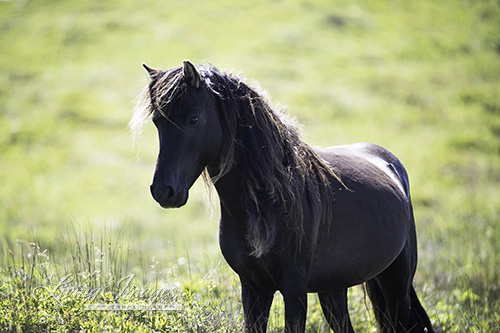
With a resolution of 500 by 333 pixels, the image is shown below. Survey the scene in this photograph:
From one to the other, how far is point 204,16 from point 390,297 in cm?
2793

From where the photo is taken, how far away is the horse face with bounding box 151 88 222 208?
10.5 feet

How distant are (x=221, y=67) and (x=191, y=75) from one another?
52.8 ft

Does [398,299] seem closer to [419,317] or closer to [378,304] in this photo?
[378,304]

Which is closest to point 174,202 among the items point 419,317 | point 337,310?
point 337,310

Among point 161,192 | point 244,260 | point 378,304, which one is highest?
point 161,192

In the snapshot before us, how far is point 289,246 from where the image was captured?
3637mm

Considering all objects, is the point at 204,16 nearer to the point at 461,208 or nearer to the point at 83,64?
the point at 83,64

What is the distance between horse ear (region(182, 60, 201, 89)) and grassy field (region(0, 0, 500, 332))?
5.75 feet

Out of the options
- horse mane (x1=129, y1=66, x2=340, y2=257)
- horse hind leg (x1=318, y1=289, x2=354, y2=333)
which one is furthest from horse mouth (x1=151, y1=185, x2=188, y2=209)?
horse hind leg (x1=318, y1=289, x2=354, y2=333)

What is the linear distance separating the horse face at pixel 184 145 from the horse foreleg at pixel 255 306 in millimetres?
1044

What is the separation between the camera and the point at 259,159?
3652 mm

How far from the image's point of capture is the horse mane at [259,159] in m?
3.54

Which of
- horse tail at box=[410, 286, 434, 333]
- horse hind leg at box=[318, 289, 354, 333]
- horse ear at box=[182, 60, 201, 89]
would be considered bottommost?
horse tail at box=[410, 286, 434, 333]

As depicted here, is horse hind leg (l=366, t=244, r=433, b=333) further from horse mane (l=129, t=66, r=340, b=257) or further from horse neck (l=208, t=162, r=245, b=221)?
horse neck (l=208, t=162, r=245, b=221)
